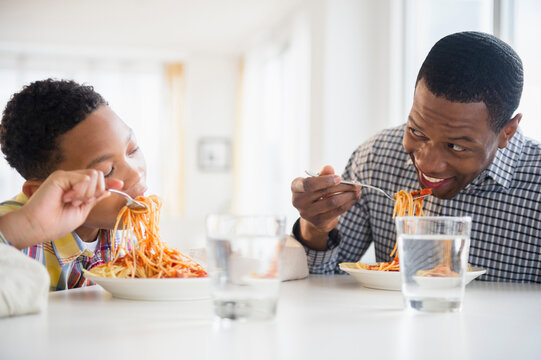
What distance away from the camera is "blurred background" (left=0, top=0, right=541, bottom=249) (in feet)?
13.1

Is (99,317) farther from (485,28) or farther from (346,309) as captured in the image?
(485,28)

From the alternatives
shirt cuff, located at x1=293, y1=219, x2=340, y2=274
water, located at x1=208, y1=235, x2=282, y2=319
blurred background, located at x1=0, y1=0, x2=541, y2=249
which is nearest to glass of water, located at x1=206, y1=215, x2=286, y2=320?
water, located at x1=208, y1=235, x2=282, y2=319

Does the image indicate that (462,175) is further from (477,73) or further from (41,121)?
(41,121)

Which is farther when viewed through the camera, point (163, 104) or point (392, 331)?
point (163, 104)

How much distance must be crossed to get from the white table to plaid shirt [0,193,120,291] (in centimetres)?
33

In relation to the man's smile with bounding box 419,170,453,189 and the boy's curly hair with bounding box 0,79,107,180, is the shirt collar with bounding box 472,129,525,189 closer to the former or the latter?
the man's smile with bounding box 419,170,453,189

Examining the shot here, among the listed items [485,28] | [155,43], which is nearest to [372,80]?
[485,28]

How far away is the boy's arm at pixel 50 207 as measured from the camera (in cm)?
101

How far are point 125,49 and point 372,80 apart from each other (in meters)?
4.50

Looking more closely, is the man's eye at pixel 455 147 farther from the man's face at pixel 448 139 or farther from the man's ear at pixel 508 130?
the man's ear at pixel 508 130

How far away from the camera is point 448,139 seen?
4.67ft

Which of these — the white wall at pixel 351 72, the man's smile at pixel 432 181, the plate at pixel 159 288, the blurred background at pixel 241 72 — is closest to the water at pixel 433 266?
the plate at pixel 159 288

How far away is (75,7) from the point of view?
235 inches

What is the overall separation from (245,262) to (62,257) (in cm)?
79
